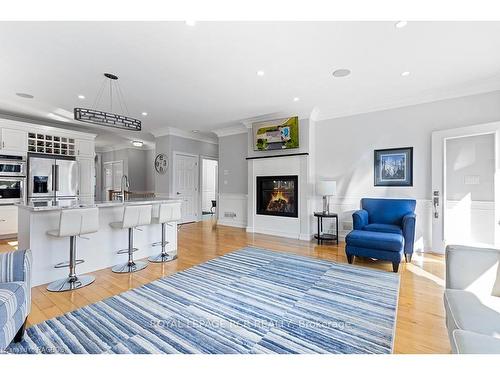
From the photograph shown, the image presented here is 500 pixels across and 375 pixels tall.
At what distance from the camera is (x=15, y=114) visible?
204 inches

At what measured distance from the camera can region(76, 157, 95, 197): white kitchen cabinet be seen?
19.5 feet

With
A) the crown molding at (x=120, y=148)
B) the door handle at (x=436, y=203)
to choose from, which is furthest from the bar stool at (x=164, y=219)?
the crown molding at (x=120, y=148)

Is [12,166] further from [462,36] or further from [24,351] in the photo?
[462,36]

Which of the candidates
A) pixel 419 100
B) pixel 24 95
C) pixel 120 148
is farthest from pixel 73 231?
pixel 120 148

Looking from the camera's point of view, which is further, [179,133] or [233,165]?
[179,133]

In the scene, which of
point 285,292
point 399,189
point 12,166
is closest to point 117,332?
point 285,292

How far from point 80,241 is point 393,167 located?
5.13 metres

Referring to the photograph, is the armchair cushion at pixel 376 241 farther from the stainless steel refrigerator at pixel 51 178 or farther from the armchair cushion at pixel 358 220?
the stainless steel refrigerator at pixel 51 178

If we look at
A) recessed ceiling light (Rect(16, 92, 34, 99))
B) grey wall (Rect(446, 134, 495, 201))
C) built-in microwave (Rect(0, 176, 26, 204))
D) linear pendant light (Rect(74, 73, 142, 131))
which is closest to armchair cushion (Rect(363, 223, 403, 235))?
grey wall (Rect(446, 134, 495, 201))

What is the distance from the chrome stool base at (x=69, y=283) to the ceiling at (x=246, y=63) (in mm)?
2633

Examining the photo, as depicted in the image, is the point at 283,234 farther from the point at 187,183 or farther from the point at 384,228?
the point at 187,183

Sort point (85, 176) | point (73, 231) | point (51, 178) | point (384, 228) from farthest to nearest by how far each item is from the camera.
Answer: point (85, 176) → point (51, 178) → point (384, 228) → point (73, 231)

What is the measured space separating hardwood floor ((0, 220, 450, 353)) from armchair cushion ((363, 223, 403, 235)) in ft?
1.63

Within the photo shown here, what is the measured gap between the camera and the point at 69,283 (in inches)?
108
